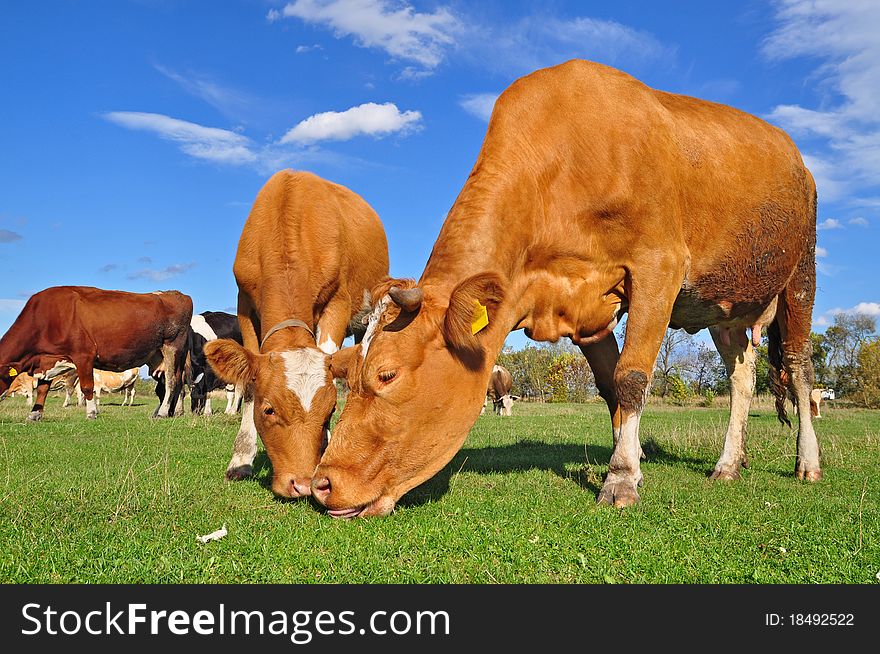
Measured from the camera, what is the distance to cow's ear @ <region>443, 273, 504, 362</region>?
445cm

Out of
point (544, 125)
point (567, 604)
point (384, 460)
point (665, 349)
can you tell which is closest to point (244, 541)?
point (384, 460)

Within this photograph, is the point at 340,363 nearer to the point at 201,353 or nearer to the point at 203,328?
the point at 201,353

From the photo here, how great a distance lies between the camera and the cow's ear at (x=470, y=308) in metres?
4.45

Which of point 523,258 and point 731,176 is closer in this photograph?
point 523,258

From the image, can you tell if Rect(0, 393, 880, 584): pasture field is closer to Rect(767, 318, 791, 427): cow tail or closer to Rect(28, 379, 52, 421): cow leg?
Rect(767, 318, 791, 427): cow tail

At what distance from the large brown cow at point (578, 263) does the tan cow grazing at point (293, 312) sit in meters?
0.58

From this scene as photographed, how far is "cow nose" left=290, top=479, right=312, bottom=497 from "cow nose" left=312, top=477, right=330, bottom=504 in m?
0.74

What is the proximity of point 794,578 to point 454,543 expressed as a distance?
182 centimetres

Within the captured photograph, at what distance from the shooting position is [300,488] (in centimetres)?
522

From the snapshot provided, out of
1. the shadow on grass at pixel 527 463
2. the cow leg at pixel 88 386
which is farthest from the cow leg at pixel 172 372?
the shadow on grass at pixel 527 463

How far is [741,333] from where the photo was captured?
801 cm

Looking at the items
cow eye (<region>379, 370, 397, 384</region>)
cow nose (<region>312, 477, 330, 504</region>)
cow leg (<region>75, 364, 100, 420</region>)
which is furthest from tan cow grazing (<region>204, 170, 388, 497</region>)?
cow leg (<region>75, 364, 100, 420</region>)

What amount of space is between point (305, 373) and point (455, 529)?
199 centimetres

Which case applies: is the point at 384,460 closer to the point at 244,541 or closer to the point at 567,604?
the point at 244,541
